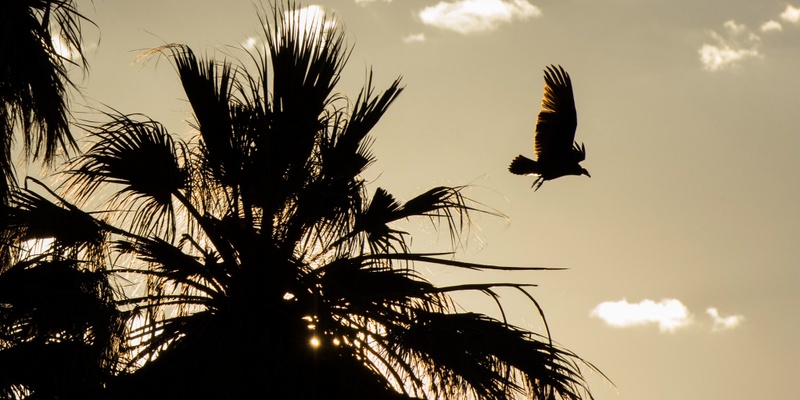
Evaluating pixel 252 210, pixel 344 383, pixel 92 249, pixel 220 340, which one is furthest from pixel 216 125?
pixel 344 383

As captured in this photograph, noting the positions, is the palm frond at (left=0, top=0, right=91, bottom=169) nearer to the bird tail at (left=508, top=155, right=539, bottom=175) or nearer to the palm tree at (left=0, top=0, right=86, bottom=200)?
the palm tree at (left=0, top=0, right=86, bottom=200)

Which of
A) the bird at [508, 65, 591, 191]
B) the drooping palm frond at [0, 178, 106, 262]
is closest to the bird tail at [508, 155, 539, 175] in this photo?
the bird at [508, 65, 591, 191]

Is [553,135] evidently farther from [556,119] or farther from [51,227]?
[51,227]

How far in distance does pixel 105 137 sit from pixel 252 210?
140 cm

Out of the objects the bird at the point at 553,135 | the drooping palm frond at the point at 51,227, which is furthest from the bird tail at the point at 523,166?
the drooping palm frond at the point at 51,227

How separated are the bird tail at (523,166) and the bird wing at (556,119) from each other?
0.12 metres

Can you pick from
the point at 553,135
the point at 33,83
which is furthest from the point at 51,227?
the point at 553,135

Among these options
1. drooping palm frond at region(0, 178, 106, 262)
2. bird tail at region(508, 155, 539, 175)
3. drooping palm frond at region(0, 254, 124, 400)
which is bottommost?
drooping palm frond at region(0, 254, 124, 400)

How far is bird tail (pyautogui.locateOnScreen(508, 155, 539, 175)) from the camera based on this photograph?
32.4 feet

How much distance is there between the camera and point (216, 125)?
28.3ft

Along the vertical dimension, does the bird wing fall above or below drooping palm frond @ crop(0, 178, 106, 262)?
above

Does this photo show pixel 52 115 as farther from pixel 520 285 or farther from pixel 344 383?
pixel 520 285

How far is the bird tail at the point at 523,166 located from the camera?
9.88 m

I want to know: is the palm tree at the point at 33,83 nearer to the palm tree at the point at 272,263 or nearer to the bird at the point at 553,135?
the palm tree at the point at 272,263
